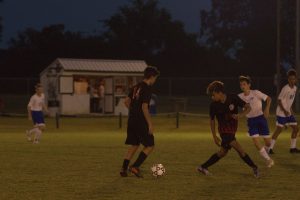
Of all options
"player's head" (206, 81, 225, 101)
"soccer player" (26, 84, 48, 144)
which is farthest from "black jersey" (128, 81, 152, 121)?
"soccer player" (26, 84, 48, 144)

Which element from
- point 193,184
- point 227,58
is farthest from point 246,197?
point 227,58

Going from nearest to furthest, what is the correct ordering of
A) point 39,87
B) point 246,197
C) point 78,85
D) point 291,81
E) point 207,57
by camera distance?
point 246,197, point 291,81, point 39,87, point 78,85, point 207,57

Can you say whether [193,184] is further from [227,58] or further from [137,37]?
[137,37]

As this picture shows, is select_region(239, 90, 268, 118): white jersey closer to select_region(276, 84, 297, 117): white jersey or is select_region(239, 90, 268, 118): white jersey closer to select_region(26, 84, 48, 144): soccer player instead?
select_region(276, 84, 297, 117): white jersey

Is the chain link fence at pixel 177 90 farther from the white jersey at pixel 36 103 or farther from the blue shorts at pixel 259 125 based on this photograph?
the blue shorts at pixel 259 125

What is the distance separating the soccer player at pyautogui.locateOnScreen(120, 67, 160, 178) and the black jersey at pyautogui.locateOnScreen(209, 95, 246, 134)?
1.19 meters

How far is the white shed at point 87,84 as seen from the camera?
37188 millimetres

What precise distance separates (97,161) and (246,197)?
18.7 feet

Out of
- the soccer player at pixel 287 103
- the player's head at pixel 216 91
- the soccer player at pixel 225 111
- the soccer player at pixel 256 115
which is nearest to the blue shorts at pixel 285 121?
the soccer player at pixel 287 103

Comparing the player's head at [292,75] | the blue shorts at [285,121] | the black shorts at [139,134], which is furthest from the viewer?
the blue shorts at [285,121]

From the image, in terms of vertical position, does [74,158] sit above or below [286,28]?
below

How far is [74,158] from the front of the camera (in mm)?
15453

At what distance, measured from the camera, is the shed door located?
1517 inches

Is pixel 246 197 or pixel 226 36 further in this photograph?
pixel 226 36
